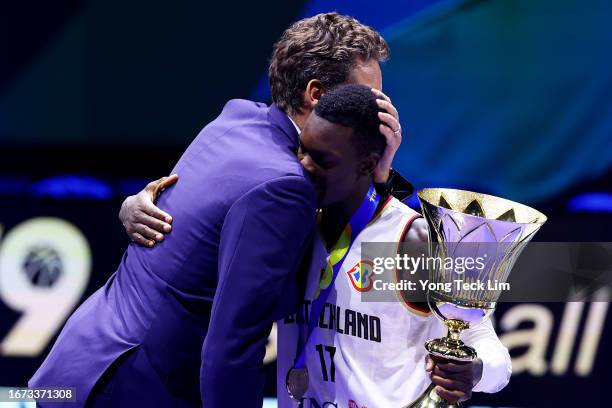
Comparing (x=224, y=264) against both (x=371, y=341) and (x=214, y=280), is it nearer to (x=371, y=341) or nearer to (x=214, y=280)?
(x=214, y=280)

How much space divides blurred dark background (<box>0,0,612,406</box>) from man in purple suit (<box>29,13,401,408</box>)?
2109 mm

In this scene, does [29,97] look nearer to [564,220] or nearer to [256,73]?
[256,73]

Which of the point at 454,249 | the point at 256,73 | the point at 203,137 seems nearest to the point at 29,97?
the point at 256,73

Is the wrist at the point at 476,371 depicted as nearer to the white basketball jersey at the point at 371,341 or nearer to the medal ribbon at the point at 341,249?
the white basketball jersey at the point at 371,341

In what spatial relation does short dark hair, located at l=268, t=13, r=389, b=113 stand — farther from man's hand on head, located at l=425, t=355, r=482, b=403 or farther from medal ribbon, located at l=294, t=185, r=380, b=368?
man's hand on head, located at l=425, t=355, r=482, b=403

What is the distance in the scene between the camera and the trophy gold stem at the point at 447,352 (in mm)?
2117

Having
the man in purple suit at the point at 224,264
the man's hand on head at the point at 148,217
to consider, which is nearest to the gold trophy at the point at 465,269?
the man in purple suit at the point at 224,264

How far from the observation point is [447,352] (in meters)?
2.11

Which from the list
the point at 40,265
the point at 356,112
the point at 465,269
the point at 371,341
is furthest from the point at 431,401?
the point at 40,265

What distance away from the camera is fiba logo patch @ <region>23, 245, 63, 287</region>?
14.7 feet

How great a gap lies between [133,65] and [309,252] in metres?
2.46

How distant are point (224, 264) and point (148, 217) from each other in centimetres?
41

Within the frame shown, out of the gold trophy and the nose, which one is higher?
the nose

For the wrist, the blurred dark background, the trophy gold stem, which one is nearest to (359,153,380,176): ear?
the trophy gold stem
